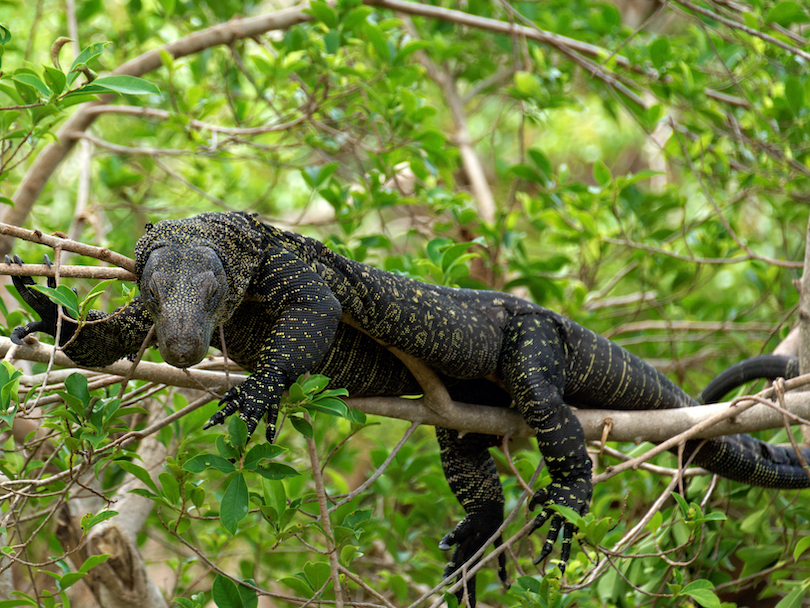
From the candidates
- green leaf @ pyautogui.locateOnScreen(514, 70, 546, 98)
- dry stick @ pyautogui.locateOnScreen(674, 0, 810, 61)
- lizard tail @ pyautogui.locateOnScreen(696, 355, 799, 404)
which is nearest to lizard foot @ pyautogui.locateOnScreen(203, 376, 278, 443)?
lizard tail @ pyautogui.locateOnScreen(696, 355, 799, 404)

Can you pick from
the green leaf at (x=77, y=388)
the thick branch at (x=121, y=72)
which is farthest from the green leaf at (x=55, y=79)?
the thick branch at (x=121, y=72)

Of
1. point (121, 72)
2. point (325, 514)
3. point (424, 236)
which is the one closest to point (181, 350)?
point (325, 514)

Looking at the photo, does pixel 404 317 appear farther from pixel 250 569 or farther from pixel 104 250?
pixel 250 569

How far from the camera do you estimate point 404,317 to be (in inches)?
139

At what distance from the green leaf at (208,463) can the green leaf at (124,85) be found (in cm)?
152

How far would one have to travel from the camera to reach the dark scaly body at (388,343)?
114 inches

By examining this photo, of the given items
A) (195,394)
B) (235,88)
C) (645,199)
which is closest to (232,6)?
(235,88)

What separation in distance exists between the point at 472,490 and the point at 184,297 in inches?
92.9

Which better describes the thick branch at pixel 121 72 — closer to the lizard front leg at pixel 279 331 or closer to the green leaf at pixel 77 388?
the green leaf at pixel 77 388

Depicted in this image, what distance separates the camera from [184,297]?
275 centimetres

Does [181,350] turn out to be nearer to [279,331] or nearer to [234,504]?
[279,331]

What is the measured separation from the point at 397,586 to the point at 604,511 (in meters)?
1.56

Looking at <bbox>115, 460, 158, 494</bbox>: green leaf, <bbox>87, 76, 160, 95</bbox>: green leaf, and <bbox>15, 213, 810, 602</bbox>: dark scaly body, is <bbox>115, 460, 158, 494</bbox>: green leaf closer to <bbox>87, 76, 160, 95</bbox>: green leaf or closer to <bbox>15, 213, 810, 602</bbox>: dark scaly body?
<bbox>15, 213, 810, 602</bbox>: dark scaly body

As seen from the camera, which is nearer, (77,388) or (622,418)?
(77,388)
